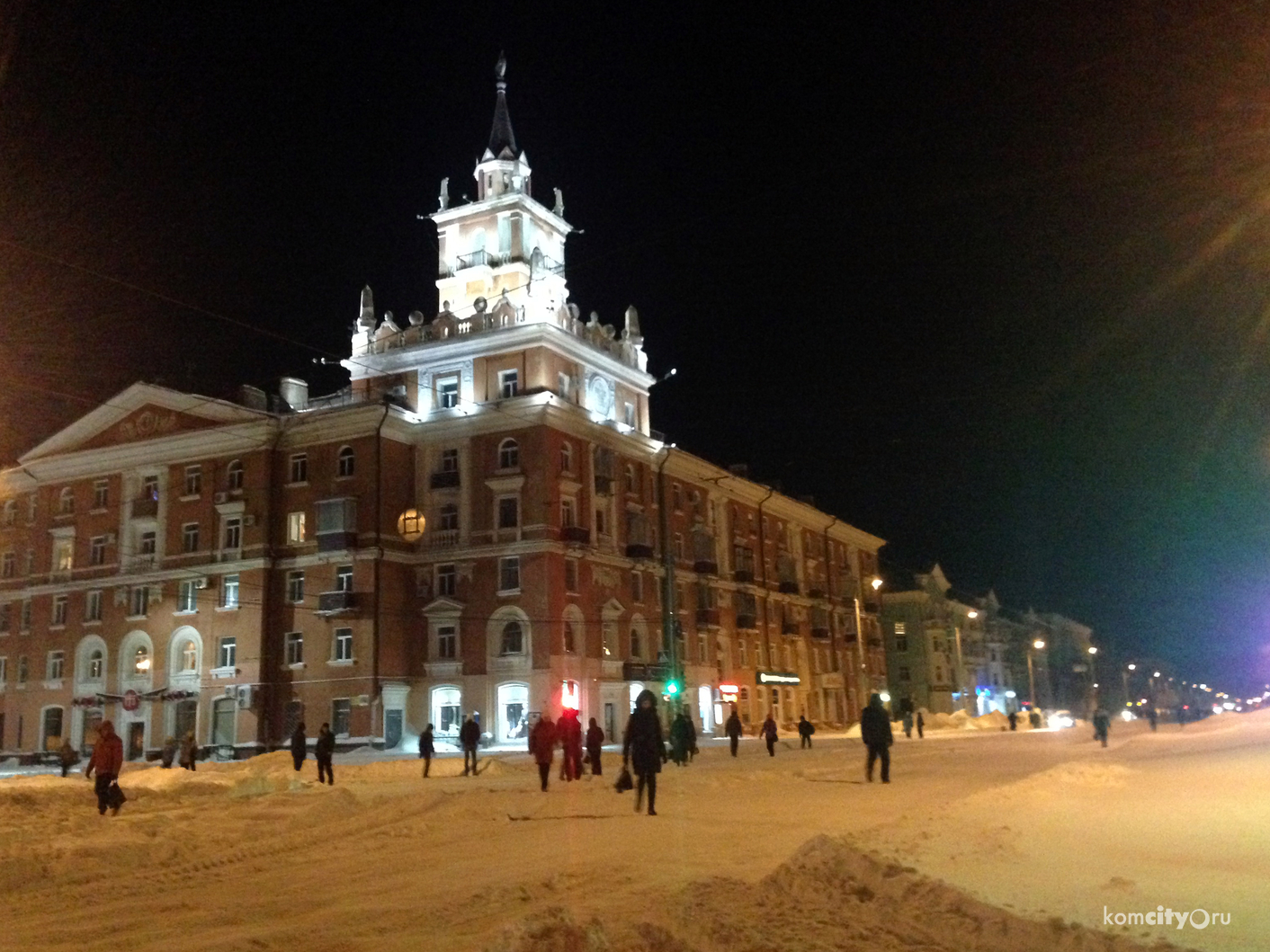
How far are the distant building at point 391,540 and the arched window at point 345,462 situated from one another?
0.18 meters

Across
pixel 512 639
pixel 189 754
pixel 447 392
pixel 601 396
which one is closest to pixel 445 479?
pixel 447 392

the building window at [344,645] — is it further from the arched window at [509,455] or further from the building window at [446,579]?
the arched window at [509,455]

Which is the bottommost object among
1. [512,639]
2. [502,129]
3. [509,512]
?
[512,639]

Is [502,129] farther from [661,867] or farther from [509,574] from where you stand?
[661,867]

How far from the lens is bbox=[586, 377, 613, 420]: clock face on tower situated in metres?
53.5

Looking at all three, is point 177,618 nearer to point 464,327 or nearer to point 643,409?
point 464,327

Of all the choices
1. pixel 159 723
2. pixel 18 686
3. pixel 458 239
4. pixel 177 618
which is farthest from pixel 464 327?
pixel 18 686

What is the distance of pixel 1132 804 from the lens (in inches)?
579

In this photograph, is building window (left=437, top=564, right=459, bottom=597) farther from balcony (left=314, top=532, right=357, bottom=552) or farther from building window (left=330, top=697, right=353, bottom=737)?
building window (left=330, top=697, right=353, bottom=737)

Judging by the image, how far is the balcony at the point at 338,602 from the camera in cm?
4756

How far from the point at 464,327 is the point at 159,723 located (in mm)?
22854

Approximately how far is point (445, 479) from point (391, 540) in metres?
3.71

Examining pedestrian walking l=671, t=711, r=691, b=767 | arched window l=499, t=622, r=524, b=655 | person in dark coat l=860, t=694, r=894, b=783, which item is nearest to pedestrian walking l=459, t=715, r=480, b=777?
pedestrian walking l=671, t=711, r=691, b=767

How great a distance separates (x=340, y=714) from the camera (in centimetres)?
4772
